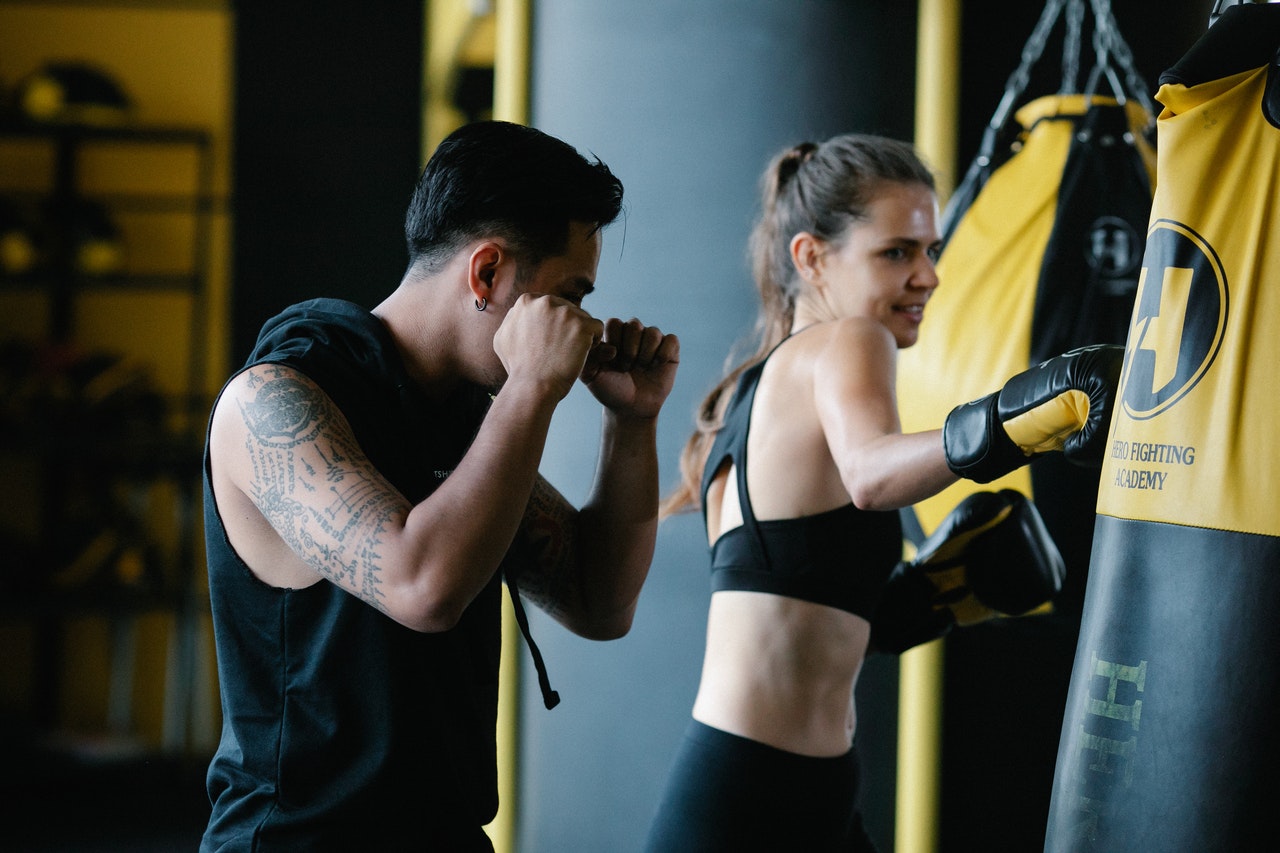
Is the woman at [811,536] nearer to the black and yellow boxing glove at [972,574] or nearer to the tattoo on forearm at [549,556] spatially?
the black and yellow boxing glove at [972,574]

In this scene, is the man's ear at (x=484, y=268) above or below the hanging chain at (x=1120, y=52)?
below

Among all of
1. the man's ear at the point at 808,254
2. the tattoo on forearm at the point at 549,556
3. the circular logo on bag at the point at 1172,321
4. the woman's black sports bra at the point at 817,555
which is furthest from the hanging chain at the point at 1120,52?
the tattoo on forearm at the point at 549,556

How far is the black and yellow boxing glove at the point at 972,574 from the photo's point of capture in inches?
77.0

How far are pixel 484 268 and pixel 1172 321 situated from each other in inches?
28.6

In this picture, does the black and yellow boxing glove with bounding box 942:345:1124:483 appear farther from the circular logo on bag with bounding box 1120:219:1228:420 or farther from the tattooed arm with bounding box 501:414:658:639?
the tattooed arm with bounding box 501:414:658:639

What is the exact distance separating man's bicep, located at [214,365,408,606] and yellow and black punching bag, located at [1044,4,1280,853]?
2.44 ft

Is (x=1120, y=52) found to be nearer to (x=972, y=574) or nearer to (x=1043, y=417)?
(x=972, y=574)

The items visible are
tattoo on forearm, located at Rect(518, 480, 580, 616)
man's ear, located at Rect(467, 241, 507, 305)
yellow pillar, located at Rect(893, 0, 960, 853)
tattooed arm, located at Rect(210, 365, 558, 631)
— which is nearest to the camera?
tattooed arm, located at Rect(210, 365, 558, 631)

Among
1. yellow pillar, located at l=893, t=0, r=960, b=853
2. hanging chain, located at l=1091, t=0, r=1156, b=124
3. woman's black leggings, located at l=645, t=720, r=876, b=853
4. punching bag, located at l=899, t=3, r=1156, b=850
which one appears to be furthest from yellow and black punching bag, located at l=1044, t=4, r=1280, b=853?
yellow pillar, located at l=893, t=0, r=960, b=853

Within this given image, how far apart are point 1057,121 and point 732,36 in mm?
745

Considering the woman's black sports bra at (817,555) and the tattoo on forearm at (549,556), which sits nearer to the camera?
the tattoo on forearm at (549,556)

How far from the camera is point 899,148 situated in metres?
1.99

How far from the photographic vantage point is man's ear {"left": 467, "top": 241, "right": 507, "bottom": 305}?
1325mm

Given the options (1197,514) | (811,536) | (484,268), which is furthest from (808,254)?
(1197,514)
